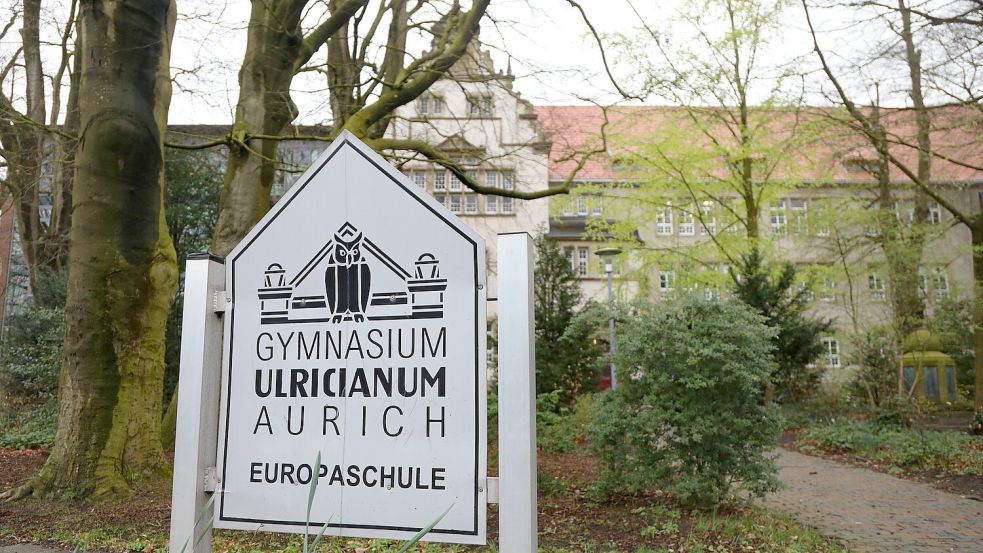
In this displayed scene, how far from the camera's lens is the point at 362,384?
7.94ft

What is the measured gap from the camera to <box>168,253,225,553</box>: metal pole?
97.8 inches

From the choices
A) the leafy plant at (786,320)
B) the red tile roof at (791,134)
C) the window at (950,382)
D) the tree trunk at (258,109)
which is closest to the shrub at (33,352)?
the tree trunk at (258,109)

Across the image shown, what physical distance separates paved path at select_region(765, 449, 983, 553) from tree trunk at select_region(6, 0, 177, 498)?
6.03 m

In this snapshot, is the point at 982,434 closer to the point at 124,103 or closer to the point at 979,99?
the point at 979,99

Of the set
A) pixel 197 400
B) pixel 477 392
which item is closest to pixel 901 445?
pixel 477 392

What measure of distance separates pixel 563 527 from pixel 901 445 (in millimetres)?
8807

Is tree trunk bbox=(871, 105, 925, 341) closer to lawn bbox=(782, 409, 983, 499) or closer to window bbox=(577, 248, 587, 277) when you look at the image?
lawn bbox=(782, 409, 983, 499)

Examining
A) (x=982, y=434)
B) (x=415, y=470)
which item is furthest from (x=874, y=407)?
(x=415, y=470)

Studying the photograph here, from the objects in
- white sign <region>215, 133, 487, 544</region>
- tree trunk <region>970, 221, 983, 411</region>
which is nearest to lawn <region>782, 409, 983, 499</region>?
tree trunk <region>970, 221, 983, 411</region>

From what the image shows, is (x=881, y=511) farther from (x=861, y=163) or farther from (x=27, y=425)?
(x=861, y=163)

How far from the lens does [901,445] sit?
1263cm

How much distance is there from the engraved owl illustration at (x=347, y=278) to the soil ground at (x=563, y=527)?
3.07 metres

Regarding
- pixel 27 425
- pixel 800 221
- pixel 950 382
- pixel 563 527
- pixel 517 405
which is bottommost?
pixel 563 527

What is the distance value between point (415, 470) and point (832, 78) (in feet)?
57.3
